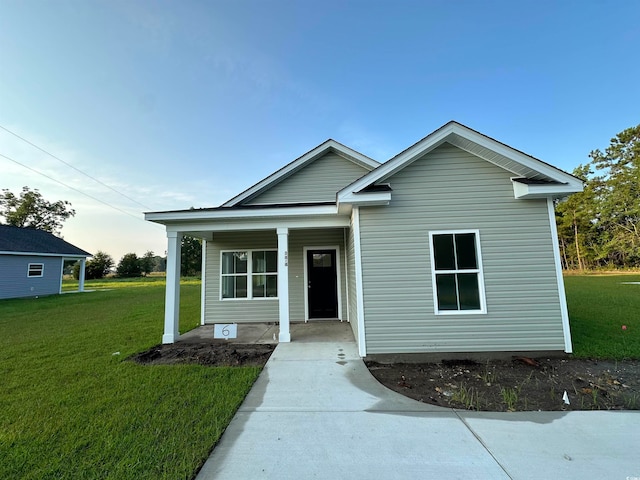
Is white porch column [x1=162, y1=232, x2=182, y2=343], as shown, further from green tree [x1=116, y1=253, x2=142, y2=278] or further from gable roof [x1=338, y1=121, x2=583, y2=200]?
green tree [x1=116, y1=253, x2=142, y2=278]

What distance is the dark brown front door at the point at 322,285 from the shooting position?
796cm

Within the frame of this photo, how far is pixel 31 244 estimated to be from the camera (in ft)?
57.9

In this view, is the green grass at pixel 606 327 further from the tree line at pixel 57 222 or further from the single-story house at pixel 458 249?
the tree line at pixel 57 222

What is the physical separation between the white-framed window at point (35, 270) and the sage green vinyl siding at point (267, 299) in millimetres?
17685

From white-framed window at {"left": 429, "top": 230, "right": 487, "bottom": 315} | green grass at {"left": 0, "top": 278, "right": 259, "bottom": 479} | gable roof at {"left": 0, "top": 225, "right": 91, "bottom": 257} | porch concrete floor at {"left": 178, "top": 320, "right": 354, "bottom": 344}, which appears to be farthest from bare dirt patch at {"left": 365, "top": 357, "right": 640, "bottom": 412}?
gable roof at {"left": 0, "top": 225, "right": 91, "bottom": 257}

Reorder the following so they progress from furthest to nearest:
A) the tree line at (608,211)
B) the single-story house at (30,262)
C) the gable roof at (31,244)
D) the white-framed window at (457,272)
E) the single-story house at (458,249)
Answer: the tree line at (608,211) < the gable roof at (31,244) < the single-story house at (30,262) < the white-framed window at (457,272) < the single-story house at (458,249)

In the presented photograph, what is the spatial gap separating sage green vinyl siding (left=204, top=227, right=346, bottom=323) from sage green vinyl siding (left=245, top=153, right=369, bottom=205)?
40.4 inches

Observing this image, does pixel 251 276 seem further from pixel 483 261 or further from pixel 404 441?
pixel 404 441

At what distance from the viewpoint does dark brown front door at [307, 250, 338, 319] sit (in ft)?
26.1

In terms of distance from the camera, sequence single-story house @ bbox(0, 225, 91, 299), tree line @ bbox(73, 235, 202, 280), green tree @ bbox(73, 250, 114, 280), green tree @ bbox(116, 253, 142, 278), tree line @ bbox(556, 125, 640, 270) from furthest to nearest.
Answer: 1. green tree @ bbox(116, 253, 142, 278)
2. tree line @ bbox(73, 235, 202, 280)
3. green tree @ bbox(73, 250, 114, 280)
4. tree line @ bbox(556, 125, 640, 270)
5. single-story house @ bbox(0, 225, 91, 299)

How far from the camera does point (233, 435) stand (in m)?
2.66

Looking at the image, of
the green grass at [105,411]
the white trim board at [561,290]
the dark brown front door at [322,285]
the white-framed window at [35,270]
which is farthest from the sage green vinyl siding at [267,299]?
the white-framed window at [35,270]

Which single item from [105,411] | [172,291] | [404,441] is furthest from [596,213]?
[105,411]

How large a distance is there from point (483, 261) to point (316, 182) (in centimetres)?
506
